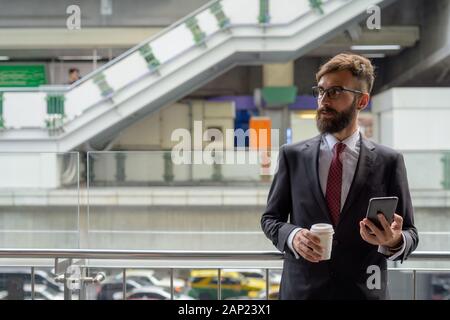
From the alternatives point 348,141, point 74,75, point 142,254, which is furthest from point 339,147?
point 74,75

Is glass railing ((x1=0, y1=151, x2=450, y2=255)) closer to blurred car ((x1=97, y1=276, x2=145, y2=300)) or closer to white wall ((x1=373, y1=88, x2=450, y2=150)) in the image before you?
white wall ((x1=373, y1=88, x2=450, y2=150))

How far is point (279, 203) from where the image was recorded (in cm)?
150

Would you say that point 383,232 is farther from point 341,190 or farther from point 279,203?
point 279,203

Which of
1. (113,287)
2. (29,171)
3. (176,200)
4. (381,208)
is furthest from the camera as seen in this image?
(176,200)

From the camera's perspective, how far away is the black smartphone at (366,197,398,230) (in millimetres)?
1308

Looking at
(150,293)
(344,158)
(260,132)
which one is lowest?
(150,293)

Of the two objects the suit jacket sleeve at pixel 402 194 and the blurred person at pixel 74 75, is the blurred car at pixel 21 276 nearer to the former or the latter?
the blurred person at pixel 74 75

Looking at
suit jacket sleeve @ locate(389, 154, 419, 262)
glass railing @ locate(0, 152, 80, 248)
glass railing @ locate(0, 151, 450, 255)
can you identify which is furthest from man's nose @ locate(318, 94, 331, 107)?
glass railing @ locate(0, 152, 80, 248)

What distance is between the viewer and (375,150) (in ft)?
4.78

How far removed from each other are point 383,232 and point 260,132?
6.53 ft

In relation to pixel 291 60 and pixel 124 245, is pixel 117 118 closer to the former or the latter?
pixel 124 245

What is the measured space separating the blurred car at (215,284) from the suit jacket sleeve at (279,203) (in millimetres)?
1256

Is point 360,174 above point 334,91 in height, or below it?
below
